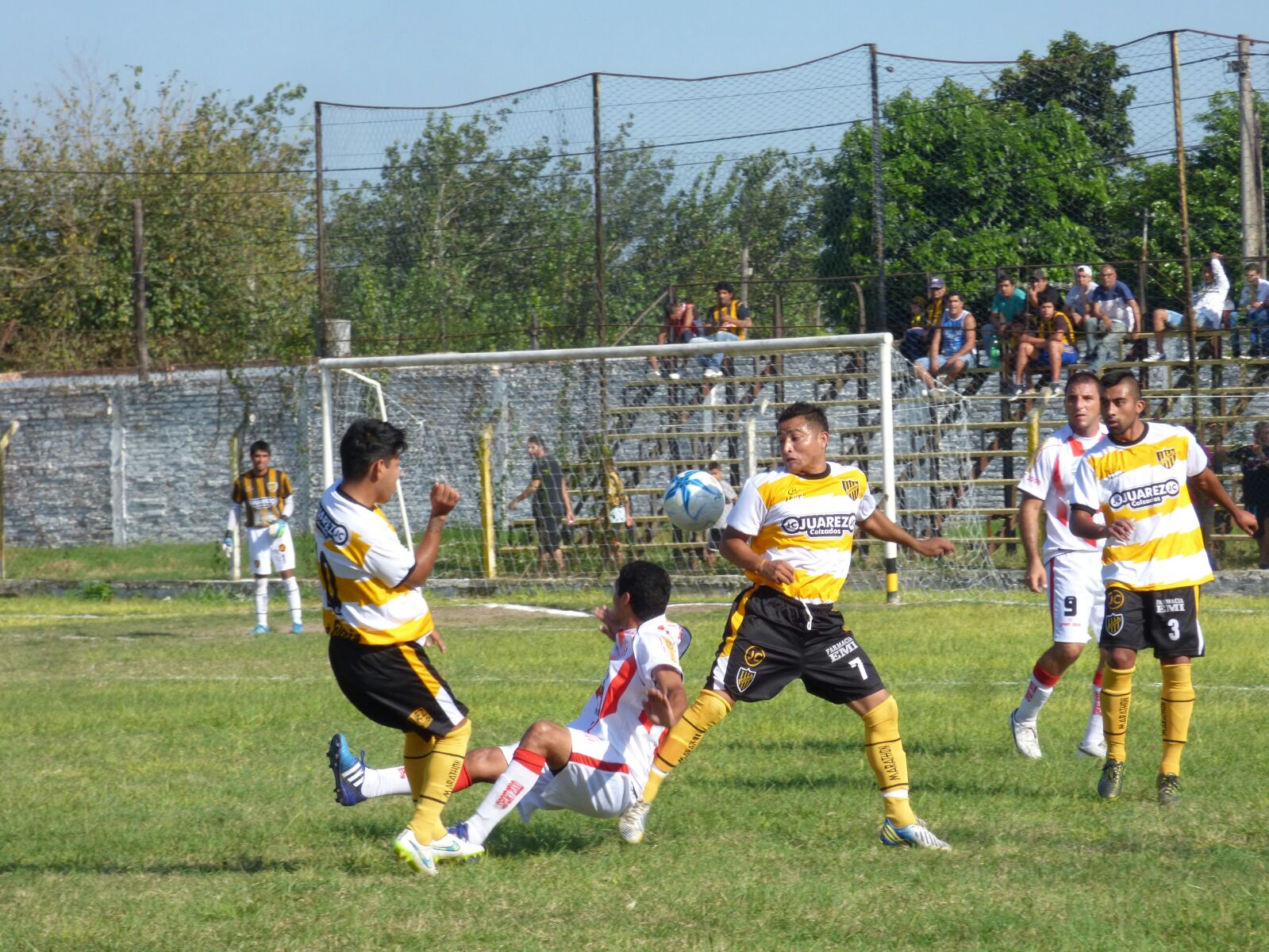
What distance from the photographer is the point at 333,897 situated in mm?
5648

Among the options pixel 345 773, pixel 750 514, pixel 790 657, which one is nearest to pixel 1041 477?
pixel 750 514

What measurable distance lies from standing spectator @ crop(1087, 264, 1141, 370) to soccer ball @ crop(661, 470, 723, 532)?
9548 mm

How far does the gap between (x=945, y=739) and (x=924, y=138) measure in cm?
1150

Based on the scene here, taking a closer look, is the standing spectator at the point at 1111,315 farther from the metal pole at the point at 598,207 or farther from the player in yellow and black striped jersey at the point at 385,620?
the player in yellow and black striped jersey at the point at 385,620

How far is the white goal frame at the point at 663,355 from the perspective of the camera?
16.7m

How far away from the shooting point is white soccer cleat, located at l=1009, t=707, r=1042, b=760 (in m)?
8.27

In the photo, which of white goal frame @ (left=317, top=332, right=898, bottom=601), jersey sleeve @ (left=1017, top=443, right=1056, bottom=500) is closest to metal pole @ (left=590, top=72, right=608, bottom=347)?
white goal frame @ (left=317, top=332, right=898, bottom=601)

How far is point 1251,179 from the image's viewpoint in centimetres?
1966

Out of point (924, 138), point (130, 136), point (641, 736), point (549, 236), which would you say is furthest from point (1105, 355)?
point (130, 136)

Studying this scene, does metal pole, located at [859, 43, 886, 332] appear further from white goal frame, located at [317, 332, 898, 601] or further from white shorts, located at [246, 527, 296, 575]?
white shorts, located at [246, 527, 296, 575]

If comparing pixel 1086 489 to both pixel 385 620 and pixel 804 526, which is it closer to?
pixel 804 526

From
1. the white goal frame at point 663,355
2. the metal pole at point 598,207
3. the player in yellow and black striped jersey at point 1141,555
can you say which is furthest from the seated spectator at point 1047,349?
the player in yellow and black striped jersey at point 1141,555

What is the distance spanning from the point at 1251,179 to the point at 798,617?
15520 millimetres

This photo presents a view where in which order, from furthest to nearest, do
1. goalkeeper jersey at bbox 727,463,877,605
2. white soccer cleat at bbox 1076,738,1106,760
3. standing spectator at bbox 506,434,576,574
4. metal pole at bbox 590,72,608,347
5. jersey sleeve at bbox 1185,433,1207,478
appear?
1. standing spectator at bbox 506,434,576,574
2. metal pole at bbox 590,72,608,347
3. white soccer cleat at bbox 1076,738,1106,760
4. jersey sleeve at bbox 1185,433,1207,478
5. goalkeeper jersey at bbox 727,463,877,605
